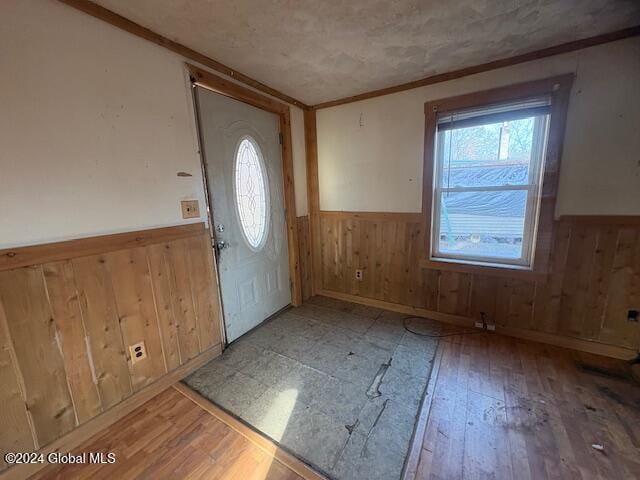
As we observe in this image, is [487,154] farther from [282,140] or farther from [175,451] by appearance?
[175,451]

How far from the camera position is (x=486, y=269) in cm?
231

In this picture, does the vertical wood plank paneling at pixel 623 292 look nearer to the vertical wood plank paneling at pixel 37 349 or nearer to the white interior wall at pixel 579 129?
the white interior wall at pixel 579 129

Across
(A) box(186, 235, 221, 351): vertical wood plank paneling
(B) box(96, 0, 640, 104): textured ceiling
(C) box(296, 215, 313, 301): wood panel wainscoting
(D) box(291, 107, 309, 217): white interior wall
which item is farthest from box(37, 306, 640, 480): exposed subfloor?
(B) box(96, 0, 640, 104): textured ceiling

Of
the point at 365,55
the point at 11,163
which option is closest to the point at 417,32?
the point at 365,55

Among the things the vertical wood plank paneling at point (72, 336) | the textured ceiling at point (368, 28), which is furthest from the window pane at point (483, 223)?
the vertical wood plank paneling at point (72, 336)

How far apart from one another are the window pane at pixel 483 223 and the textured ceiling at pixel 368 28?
1.09m

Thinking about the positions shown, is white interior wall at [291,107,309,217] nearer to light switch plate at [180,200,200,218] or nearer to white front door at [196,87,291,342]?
white front door at [196,87,291,342]

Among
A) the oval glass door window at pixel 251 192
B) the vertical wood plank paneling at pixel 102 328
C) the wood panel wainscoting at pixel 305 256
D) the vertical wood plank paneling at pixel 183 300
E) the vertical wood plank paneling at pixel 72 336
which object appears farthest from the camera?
the wood panel wainscoting at pixel 305 256

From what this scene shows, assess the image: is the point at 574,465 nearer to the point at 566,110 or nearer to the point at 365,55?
the point at 566,110

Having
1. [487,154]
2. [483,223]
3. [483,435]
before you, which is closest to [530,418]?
[483,435]

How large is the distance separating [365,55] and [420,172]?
1.11 meters

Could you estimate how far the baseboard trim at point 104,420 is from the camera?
4.09 feet

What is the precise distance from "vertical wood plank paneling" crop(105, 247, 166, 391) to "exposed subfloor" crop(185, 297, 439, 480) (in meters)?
0.32

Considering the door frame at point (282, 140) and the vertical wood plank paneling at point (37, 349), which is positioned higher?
the door frame at point (282, 140)
